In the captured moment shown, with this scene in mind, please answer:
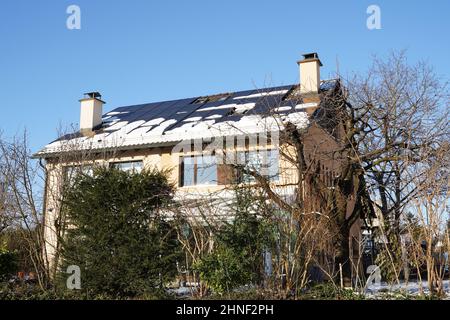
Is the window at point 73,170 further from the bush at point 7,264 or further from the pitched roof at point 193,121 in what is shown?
the bush at point 7,264

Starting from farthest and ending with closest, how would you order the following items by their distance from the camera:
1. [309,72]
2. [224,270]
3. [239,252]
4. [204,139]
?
[309,72] < [204,139] < [239,252] < [224,270]

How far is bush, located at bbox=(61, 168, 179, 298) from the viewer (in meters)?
11.3

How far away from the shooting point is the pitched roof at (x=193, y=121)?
16000mm

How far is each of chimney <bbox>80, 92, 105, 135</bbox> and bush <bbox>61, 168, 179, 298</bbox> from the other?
9.00m

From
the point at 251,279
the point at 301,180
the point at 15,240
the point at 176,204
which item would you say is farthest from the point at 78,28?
the point at 15,240

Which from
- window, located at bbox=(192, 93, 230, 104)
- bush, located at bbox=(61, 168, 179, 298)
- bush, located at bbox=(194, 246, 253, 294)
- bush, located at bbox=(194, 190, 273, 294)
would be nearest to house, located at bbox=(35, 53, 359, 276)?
window, located at bbox=(192, 93, 230, 104)

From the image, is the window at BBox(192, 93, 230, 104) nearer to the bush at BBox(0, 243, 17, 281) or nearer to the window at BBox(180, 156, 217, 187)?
the window at BBox(180, 156, 217, 187)

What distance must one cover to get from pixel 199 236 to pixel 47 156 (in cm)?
1010

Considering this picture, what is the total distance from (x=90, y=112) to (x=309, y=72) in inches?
404

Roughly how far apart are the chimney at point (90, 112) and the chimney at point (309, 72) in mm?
9738

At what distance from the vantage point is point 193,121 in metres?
18.6

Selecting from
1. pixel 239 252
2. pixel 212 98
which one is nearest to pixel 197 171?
pixel 212 98

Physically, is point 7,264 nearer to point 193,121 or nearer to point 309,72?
point 193,121

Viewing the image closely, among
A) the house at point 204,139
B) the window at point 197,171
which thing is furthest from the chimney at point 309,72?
the window at point 197,171
